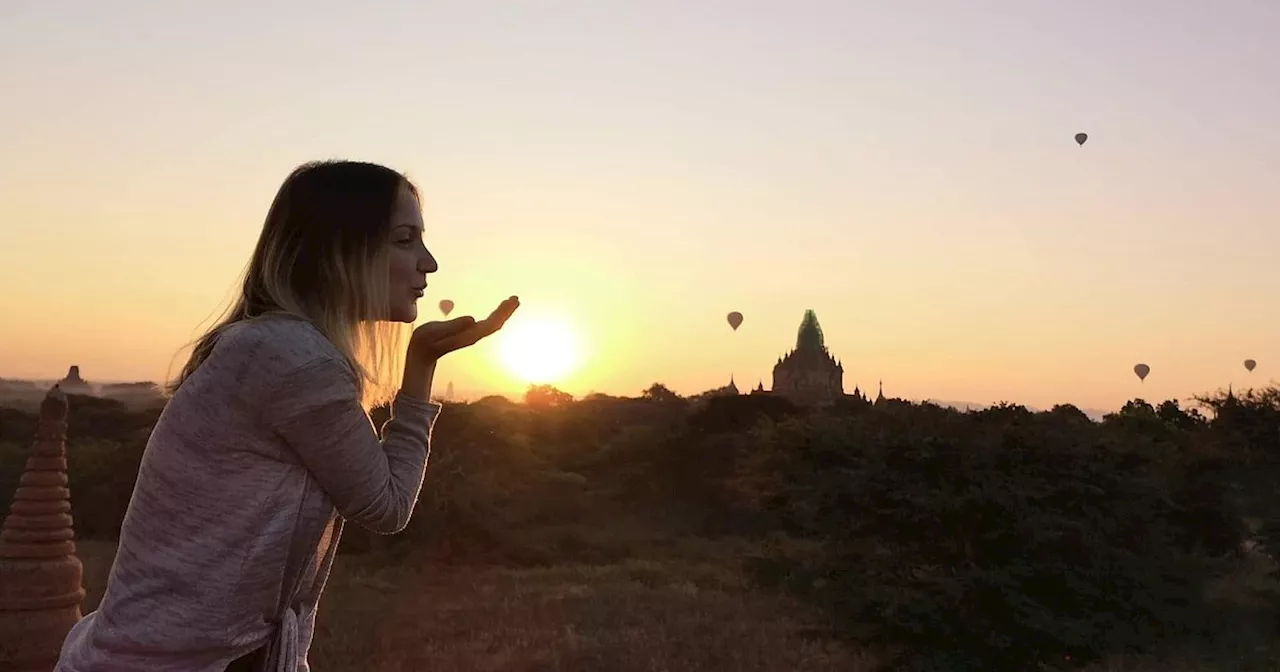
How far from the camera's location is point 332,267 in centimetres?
151

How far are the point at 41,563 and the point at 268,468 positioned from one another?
14.8ft

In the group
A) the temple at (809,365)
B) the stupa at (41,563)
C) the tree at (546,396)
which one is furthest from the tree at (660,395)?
the stupa at (41,563)

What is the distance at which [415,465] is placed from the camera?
1558mm

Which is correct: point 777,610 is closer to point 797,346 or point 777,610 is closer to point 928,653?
point 928,653

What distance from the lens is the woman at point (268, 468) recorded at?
138cm

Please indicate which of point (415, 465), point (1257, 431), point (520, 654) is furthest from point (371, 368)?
point (1257, 431)

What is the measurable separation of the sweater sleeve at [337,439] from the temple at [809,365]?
7807 cm

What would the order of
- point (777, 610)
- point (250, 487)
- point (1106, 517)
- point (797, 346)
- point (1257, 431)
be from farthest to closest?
point (797, 346) < point (1257, 431) < point (777, 610) < point (1106, 517) < point (250, 487)

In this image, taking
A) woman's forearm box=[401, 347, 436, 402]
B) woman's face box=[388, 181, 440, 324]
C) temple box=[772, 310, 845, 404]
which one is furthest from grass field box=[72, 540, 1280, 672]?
temple box=[772, 310, 845, 404]

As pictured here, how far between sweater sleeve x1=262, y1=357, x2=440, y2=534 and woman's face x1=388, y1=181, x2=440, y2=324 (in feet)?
0.62

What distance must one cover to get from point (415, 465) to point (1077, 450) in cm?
1166

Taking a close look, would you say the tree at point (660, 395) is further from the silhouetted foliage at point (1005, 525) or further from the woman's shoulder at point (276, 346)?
the woman's shoulder at point (276, 346)

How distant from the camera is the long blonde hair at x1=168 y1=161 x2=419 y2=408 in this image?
1494 millimetres

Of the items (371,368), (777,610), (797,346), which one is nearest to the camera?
(371,368)
